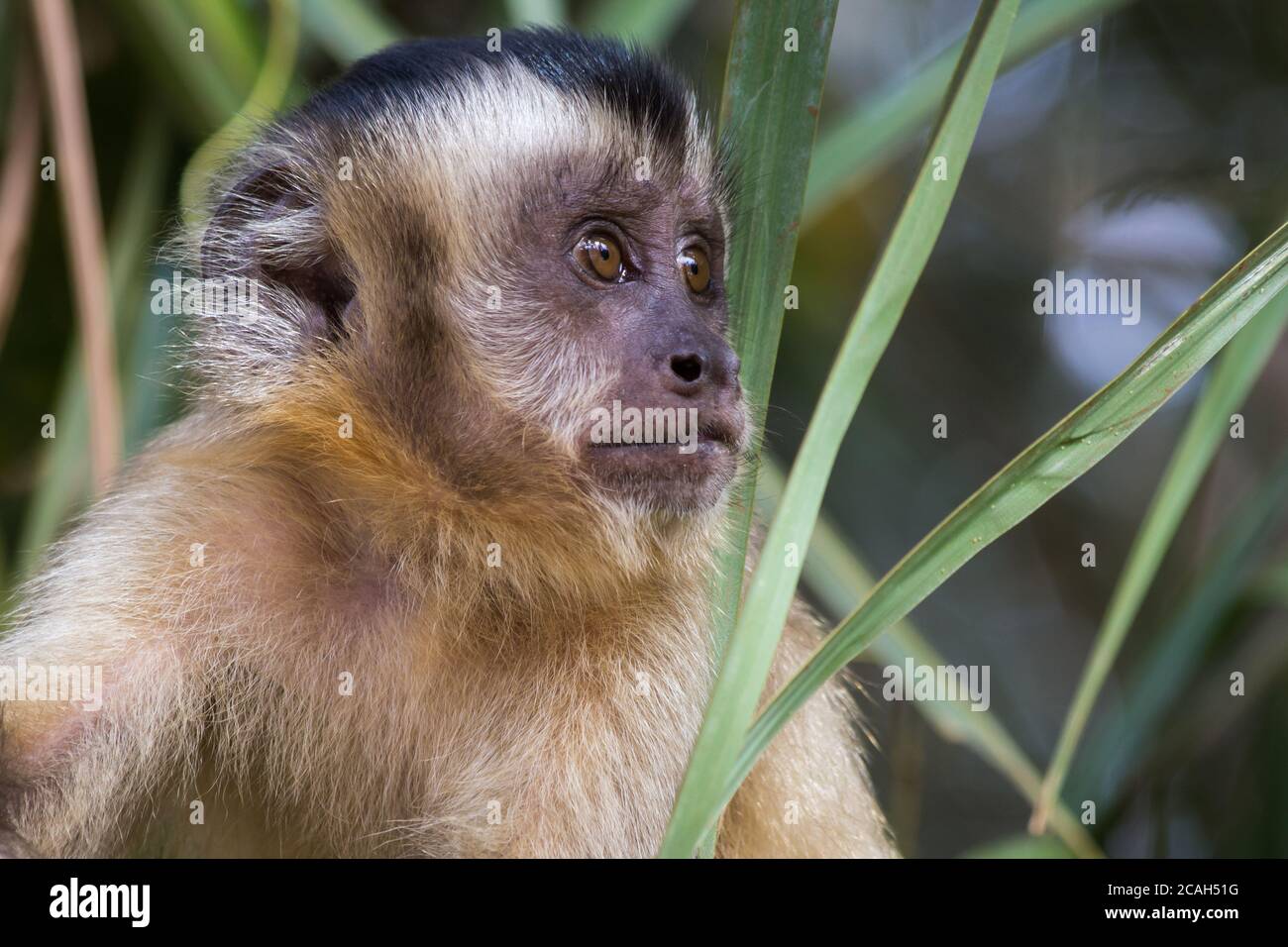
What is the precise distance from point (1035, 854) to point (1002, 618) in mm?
4532

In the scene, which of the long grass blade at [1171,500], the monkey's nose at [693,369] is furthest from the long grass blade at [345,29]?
the long grass blade at [1171,500]

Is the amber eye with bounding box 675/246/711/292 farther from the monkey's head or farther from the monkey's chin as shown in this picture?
the monkey's chin

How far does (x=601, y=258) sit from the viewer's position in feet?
9.36

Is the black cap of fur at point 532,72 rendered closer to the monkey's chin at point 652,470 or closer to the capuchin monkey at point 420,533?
the capuchin monkey at point 420,533

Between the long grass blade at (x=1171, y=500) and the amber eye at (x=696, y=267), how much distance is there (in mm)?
1170

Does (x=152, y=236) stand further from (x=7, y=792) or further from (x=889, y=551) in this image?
(x=889, y=551)

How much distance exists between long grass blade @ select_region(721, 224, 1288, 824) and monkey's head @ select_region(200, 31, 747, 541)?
1.07m

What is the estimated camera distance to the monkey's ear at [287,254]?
111 inches

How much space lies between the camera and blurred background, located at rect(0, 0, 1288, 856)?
335 centimetres

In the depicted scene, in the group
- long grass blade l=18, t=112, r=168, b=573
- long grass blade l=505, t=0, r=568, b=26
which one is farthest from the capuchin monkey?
long grass blade l=505, t=0, r=568, b=26

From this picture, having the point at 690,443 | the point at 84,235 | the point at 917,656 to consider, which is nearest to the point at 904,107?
the point at 690,443

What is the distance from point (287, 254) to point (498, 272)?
495 mm

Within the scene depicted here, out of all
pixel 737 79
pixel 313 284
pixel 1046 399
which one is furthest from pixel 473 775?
pixel 1046 399

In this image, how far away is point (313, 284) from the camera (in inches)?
114
